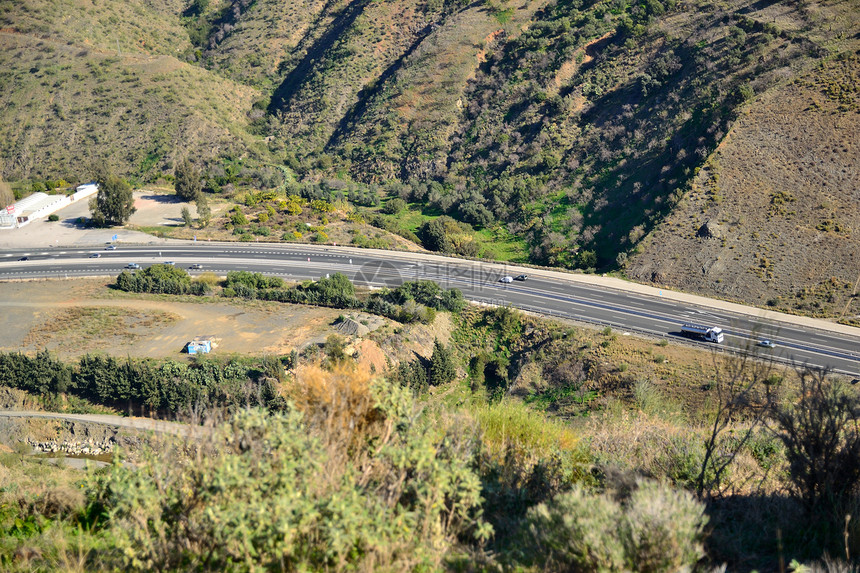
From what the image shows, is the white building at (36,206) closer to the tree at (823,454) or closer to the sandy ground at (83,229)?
the sandy ground at (83,229)

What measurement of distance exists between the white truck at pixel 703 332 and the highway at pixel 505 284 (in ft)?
1.47

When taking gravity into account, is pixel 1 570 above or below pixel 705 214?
below

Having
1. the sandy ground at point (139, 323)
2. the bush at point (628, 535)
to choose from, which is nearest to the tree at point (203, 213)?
the sandy ground at point (139, 323)

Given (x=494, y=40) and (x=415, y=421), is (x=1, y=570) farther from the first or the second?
(x=494, y=40)

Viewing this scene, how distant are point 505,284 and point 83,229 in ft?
132

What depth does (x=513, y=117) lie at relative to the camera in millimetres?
71125

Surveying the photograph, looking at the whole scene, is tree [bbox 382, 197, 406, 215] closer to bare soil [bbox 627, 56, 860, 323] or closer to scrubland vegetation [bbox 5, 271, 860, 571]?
bare soil [bbox 627, 56, 860, 323]

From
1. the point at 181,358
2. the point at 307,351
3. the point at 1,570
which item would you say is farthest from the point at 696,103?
the point at 1,570

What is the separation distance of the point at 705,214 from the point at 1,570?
48.1 metres

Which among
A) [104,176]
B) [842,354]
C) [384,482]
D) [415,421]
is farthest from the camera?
[104,176]

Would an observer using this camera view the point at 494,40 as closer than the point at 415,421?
No

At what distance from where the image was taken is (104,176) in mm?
62031

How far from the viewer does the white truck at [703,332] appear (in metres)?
34.6

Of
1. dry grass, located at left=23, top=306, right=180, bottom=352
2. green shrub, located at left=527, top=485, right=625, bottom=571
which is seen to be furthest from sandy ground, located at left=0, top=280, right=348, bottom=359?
green shrub, located at left=527, top=485, right=625, bottom=571
